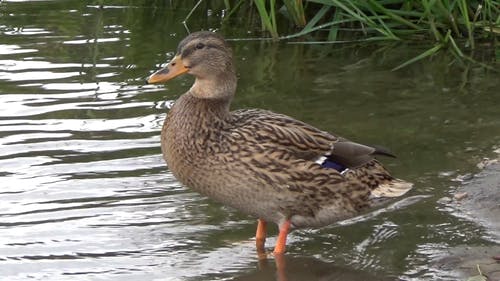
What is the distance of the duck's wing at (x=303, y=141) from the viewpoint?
18.5 ft

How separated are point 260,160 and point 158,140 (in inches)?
65.2

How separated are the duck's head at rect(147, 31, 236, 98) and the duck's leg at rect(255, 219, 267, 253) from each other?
645mm

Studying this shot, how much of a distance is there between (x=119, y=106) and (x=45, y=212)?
1.75m

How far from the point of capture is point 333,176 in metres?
5.69

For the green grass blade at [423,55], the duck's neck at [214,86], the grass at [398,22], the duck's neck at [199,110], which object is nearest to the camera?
the duck's neck at [199,110]

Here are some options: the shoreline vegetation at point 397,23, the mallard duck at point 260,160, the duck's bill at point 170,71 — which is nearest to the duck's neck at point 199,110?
the mallard duck at point 260,160

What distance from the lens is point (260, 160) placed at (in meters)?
5.54

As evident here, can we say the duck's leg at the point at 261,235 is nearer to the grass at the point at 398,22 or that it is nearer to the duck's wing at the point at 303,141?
the duck's wing at the point at 303,141

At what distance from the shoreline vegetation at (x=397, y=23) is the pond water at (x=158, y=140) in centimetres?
14

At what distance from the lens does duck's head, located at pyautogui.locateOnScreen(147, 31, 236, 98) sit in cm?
586

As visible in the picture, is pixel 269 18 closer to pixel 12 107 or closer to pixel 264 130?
pixel 12 107

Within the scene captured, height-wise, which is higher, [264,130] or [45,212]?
[264,130]

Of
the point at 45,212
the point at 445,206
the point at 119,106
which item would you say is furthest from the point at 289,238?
the point at 119,106

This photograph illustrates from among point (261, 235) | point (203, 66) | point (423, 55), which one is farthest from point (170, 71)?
point (423, 55)
